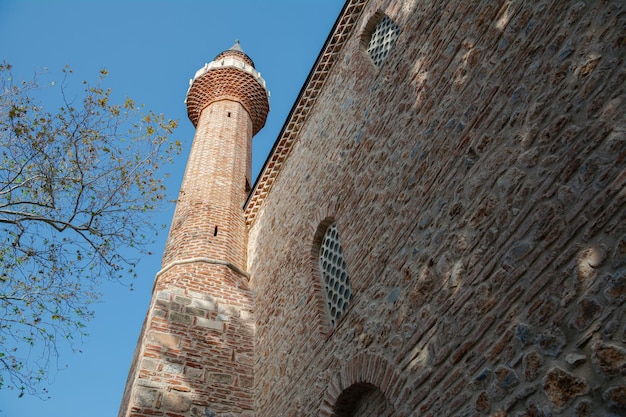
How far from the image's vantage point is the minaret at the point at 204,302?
5652 mm

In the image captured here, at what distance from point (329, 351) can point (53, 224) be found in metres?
3.55

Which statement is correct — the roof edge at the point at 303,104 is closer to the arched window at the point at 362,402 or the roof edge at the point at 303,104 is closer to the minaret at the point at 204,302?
the minaret at the point at 204,302

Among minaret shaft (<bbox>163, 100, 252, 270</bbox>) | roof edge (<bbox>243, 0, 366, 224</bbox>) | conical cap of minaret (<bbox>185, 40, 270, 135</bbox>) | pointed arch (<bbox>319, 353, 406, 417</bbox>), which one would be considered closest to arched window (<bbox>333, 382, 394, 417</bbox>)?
pointed arch (<bbox>319, 353, 406, 417</bbox>)

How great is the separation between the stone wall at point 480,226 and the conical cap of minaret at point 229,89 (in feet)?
23.8

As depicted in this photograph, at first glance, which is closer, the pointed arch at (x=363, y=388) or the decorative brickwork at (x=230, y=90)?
the pointed arch at (x=363, y=388)

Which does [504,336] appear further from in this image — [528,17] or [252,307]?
[252,307]

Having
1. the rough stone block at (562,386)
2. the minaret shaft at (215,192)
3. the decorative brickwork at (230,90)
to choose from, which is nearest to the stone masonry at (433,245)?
the rough stone block at (562,386)

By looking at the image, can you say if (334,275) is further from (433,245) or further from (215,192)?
(215,192)

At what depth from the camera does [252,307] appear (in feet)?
23.4

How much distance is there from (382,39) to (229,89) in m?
7.04

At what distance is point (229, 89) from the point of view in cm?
1234

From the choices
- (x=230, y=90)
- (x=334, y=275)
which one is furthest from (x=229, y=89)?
(x=334, y=275)

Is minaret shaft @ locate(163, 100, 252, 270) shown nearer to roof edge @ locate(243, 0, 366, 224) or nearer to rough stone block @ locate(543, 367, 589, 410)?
roof edge @ locate(243, 0, 366, 224)

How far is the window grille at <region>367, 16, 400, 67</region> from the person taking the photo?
5.62 meters
